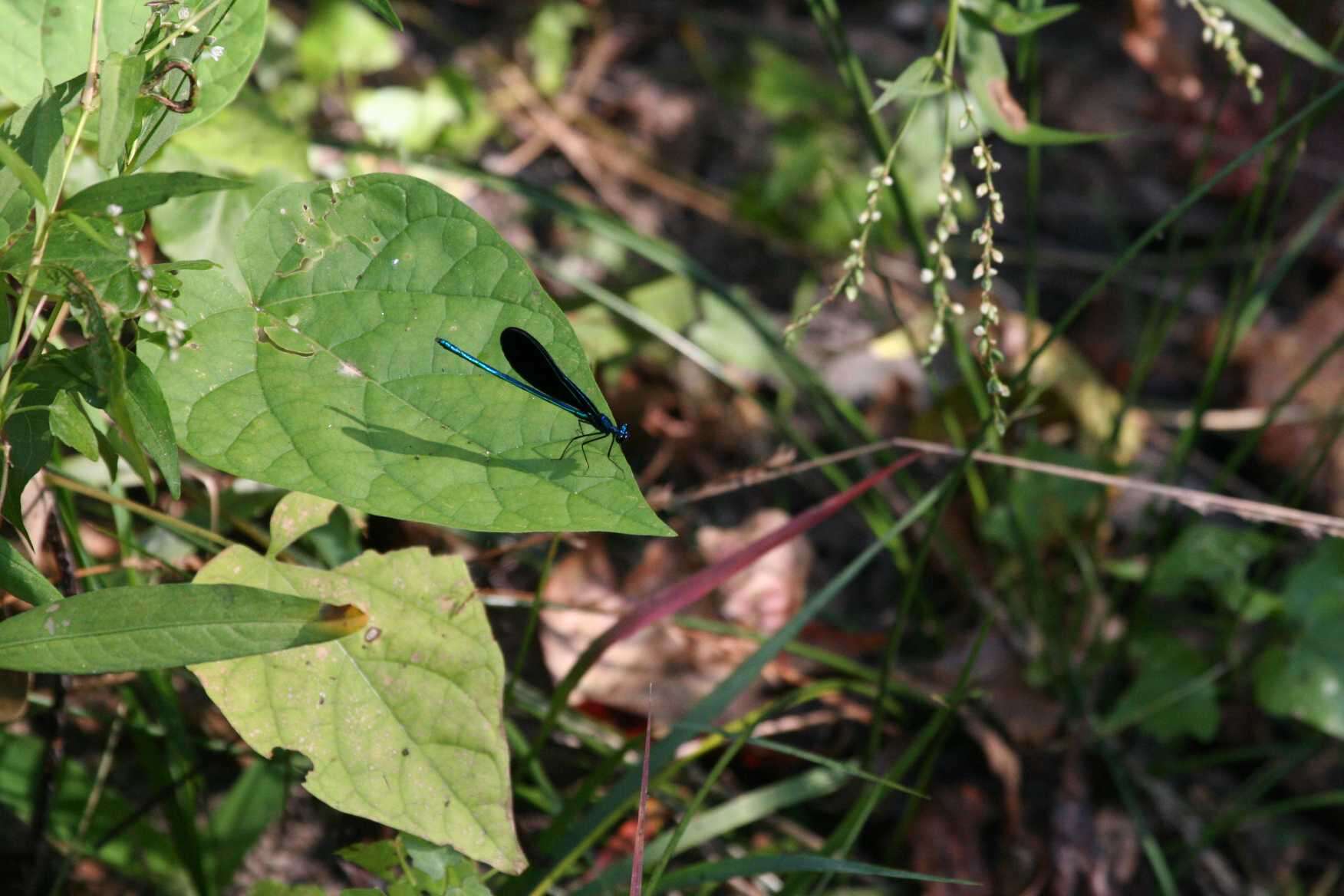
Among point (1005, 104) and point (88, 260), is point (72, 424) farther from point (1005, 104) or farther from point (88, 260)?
point (1005, 104)

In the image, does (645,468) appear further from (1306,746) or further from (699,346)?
(1306,746)

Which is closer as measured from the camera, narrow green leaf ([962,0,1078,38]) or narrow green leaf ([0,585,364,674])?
narrow green leaf ([0,585,364,674])

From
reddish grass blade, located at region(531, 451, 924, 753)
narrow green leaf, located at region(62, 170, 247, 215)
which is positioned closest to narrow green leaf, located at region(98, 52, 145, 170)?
narrow green leaf, located at region(62, 170, 247, 215)

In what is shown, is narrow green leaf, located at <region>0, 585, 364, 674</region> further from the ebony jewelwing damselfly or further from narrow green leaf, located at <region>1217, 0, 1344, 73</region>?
narrow green leaf, located at <region>1217, 0, 1344, 73</region>

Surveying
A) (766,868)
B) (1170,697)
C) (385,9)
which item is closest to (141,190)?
(385,9)

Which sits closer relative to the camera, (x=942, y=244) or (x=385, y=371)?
(x=385, y=371)
